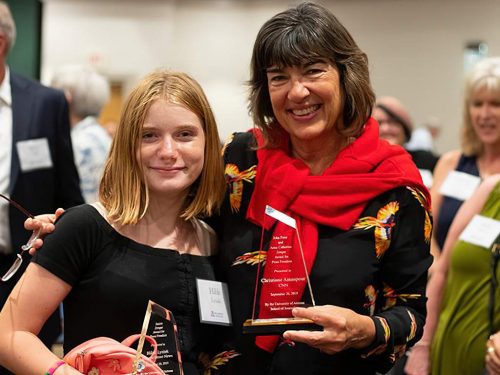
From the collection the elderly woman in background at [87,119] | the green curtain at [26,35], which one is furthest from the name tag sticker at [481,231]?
the green curtain at [26,35]

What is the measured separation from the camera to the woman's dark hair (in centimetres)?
207

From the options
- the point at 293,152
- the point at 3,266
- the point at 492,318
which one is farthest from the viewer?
the point at 3,266

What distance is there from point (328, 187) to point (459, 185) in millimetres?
2239

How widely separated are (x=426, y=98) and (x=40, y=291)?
10.1 m

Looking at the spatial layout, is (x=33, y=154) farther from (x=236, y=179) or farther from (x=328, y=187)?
(x=328, y=187)

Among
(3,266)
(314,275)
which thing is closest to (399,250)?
(314,275)

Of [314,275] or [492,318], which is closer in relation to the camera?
[314,275]

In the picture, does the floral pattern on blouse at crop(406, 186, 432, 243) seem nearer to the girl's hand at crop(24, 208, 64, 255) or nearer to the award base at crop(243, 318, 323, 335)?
the award base at crop(243, 318, 323, 335)

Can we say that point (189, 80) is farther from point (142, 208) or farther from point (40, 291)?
point (40, 291)

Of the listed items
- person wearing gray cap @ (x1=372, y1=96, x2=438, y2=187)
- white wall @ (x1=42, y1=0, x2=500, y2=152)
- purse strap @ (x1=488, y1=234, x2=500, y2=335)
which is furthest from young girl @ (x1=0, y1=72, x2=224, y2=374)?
white wall @ (x1=42, y1=0, x2=500, y2=152)

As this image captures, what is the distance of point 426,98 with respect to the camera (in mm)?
11359

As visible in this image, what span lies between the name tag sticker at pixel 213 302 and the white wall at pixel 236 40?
29.3 feet

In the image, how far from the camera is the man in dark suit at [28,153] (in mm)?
3357

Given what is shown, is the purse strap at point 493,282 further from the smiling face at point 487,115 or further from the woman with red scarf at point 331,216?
the smiling face at point 487,115
